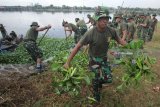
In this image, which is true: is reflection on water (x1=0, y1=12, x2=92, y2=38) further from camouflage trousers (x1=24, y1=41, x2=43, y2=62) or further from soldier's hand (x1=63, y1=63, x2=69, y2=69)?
soldier's hand (x1=63, y1=63, x2=69, y2=69)

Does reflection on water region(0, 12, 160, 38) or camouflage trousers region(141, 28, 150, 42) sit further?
reflection on water region(0, 12, 160, 38)

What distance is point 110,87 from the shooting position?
29.7 feet

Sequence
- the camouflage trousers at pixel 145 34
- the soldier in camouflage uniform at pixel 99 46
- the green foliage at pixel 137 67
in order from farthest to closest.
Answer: the camouflage trousers at pixel 145 34 < the soldier in camouflage uniform at pixel 99 46 < the green foliage at pixel 137 67

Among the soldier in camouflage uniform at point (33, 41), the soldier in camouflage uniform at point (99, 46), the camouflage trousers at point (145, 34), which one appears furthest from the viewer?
the camouflage trousers at point (145, 34)

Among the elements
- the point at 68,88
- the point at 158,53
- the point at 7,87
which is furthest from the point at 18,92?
the point at 158,53

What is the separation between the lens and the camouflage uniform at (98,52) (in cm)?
Result: 656

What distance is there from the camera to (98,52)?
22.3 ft

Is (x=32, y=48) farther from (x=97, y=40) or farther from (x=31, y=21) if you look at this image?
(x=31, y=21)

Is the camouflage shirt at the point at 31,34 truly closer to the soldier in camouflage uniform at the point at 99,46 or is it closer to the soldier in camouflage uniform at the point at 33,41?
the soldier in camouflage uniform at the point at 33,41

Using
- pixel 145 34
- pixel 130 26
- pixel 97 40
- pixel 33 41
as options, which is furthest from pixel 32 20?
pixel 97 40

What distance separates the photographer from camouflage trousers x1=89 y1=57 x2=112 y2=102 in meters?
6.72

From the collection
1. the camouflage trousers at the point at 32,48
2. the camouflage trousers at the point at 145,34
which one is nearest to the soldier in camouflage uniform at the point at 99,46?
the camouflage trousers at the point at 32,48

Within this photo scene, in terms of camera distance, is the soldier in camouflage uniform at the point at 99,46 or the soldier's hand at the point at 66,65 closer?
the soldier's hand at the point at 66,65

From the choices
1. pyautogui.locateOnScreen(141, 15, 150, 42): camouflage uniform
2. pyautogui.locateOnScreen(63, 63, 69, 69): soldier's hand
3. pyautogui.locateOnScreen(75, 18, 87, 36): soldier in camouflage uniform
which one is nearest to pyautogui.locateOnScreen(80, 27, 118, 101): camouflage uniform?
pyautogui.locateOnScreen(63, 63, 69, 69): soldier's hand
